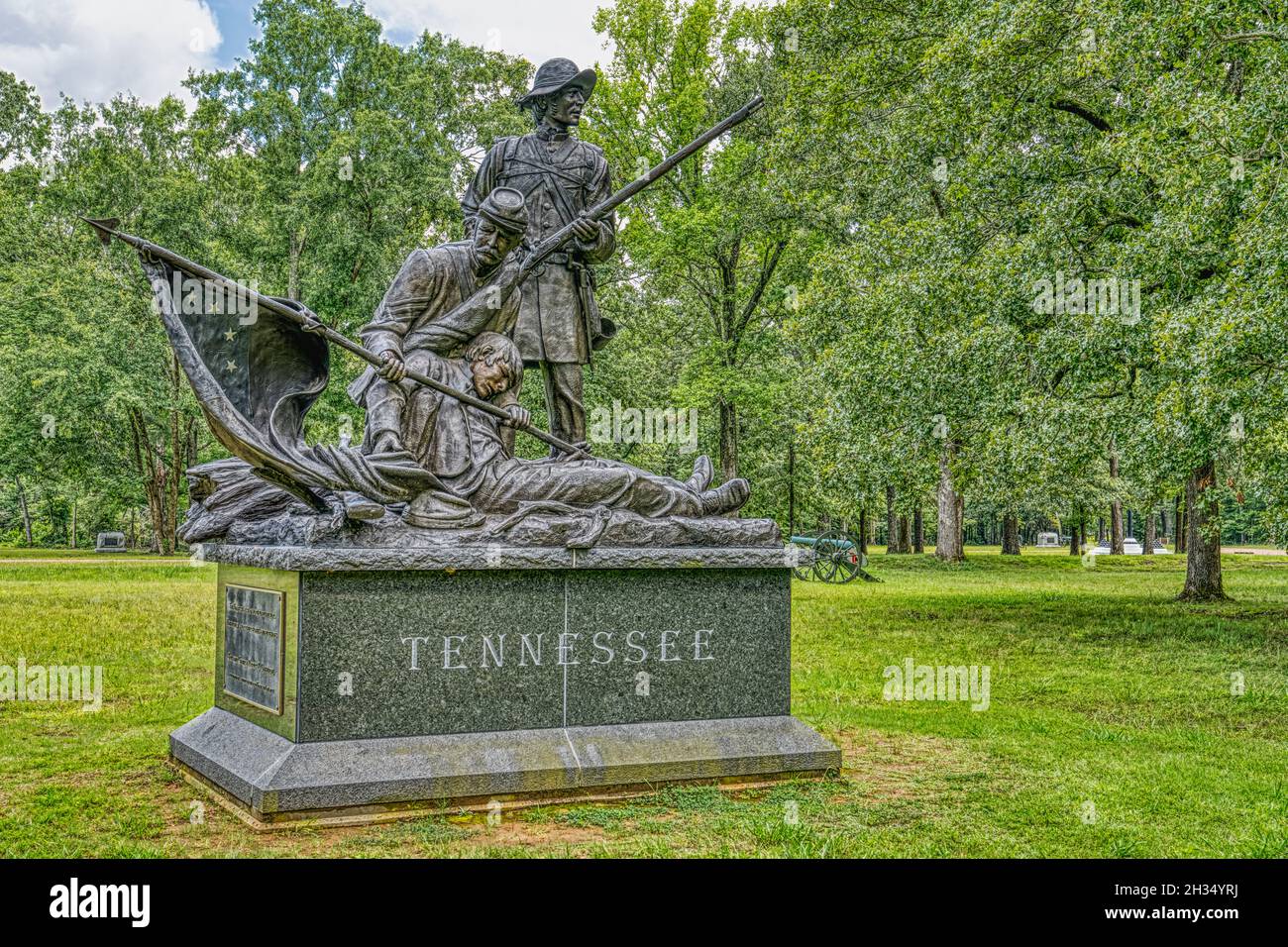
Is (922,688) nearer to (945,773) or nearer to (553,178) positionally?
(945,773)

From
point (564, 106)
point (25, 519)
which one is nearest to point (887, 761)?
point (564, 106)

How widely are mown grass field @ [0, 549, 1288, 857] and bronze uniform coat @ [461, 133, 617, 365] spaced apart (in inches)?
121

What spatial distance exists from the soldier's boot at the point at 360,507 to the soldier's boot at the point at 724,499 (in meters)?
1.93

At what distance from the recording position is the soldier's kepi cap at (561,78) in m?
7.24

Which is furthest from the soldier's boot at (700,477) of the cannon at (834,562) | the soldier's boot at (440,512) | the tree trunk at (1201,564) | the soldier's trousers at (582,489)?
the cannon at (834,562)

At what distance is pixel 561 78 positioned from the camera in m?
7.26

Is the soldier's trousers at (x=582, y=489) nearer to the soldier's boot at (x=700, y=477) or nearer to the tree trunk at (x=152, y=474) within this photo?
the soldier's boot at (x=700, y=477)

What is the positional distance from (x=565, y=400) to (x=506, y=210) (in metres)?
1.39

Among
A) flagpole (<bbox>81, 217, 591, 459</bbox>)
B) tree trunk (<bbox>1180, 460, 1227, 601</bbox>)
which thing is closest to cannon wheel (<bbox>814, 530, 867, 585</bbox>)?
tree trunk (<bbox>1180, 460, 1227, 601</bbox>)

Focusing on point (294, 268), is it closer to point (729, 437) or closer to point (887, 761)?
point (729, 437)

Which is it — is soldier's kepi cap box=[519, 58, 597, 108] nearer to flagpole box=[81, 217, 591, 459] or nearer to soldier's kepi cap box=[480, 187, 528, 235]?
soldier's kepi cap box=[480, 187, 528, 235]

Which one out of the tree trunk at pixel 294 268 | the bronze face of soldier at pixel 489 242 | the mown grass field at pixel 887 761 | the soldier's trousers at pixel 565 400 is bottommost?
the mown grass field at pixel 887 761

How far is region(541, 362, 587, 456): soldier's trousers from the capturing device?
7.38 m

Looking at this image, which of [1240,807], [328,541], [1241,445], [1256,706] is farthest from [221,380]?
[1241,445]
